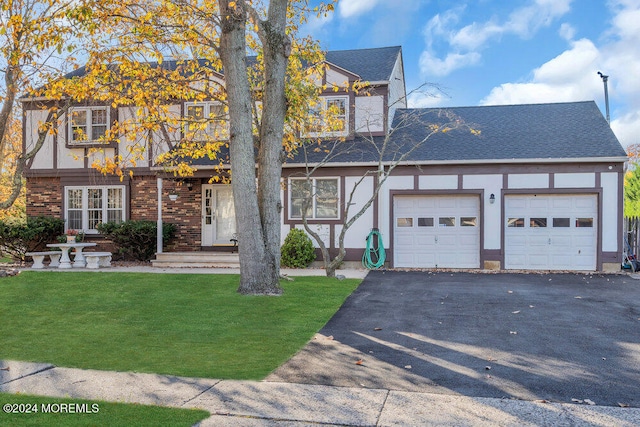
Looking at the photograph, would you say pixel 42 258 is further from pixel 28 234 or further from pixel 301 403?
pixel 301 403

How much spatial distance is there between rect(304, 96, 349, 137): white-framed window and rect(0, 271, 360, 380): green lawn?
448 centimetres

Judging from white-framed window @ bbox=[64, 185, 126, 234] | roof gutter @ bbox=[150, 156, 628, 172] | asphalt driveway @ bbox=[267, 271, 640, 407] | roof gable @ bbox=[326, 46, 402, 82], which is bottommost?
asphalt driveway @ bbox=[267, 271, 640, 407]

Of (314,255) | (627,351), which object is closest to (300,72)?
(314,255)

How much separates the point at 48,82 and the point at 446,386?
395 inches

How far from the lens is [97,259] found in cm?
1560

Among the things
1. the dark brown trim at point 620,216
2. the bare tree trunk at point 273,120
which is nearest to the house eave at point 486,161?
the dark brown trim at point 620,216

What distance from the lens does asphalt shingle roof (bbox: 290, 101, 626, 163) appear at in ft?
48.9

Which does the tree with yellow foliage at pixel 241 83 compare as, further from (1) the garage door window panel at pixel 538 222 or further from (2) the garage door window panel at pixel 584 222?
(2) the garage door window panel at pixel 584 222

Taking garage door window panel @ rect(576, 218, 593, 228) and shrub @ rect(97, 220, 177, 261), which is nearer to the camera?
garage door window panel @ rect(576, 218, 593, 228)

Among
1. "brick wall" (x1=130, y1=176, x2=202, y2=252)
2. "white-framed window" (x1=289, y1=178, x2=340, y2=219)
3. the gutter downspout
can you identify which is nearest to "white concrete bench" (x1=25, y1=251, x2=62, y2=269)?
"brick wall" (x1=130, y1=176, x2=202, y2=252)

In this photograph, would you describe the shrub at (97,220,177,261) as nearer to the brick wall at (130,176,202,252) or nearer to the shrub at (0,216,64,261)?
the brick wall at (130,176,202,252)

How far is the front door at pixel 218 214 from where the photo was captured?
17219 millimetres

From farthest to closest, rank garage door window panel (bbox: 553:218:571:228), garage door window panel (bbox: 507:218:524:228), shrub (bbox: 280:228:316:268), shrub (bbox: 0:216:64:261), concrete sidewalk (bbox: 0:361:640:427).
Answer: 1. shrub (bbox: 0:216:64:261)
2. shrub (bbox: 280:228:316:268)
3. garage door window panel (bbox: 507:218:524:228)
4. garage door window panel (bbox: 553:218:571:228)
5. concrete sidewalk (bbox: 0:361:640:427)

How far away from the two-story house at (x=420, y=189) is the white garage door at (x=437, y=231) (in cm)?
3
